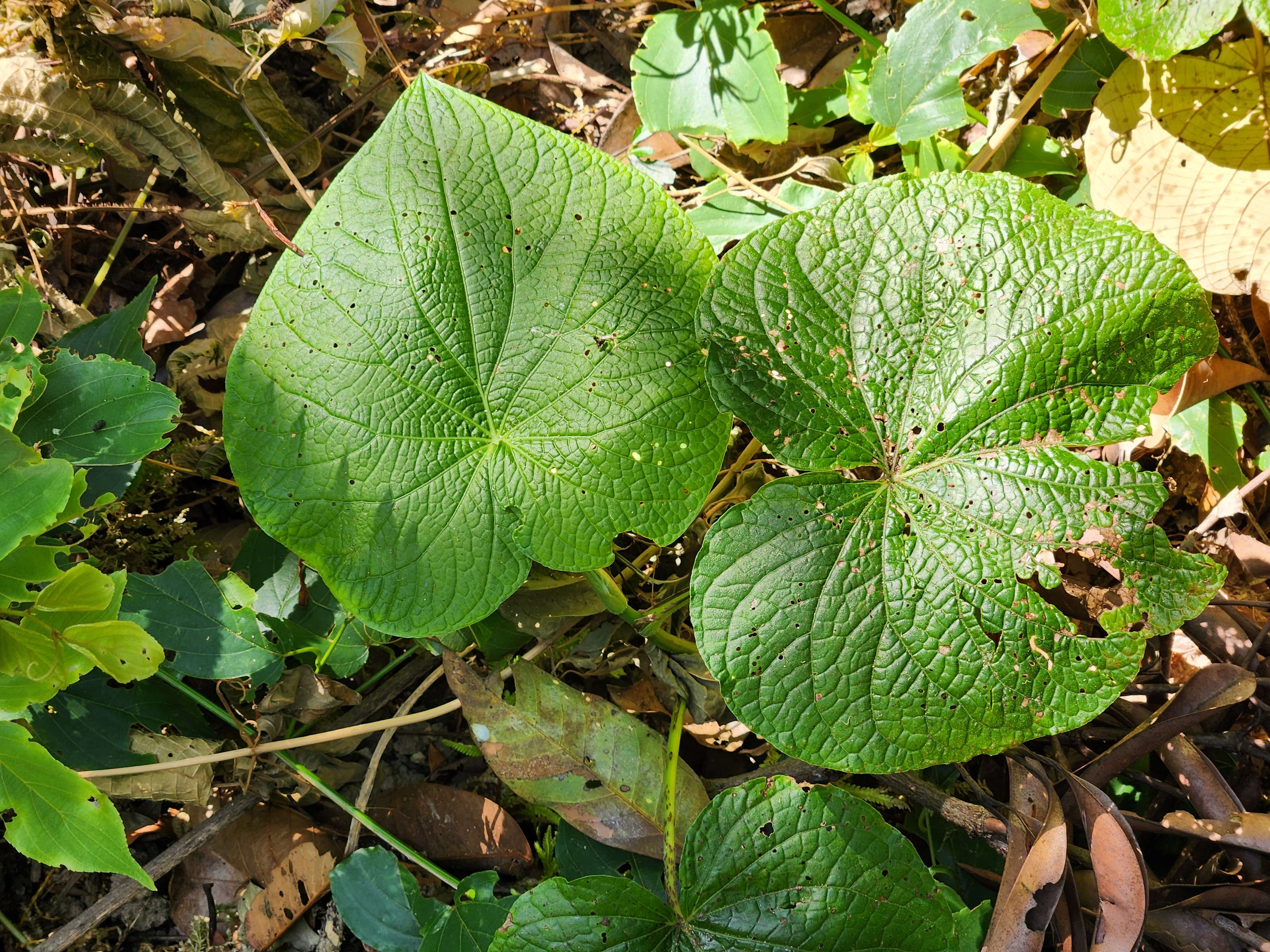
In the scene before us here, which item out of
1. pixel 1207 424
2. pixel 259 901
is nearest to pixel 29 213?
pixel 259 901

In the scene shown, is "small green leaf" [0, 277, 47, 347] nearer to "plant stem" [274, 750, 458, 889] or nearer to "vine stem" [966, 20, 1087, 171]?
"plant stem" [274, 750, 458, 889]

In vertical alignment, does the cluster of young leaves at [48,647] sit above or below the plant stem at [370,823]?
above

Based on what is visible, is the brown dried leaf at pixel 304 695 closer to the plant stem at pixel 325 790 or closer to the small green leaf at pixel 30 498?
the plant stem at pixel 325 790

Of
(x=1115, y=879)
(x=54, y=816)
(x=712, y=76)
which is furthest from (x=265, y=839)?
(x=712, y=76)

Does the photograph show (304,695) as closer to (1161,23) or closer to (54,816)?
(54,816)

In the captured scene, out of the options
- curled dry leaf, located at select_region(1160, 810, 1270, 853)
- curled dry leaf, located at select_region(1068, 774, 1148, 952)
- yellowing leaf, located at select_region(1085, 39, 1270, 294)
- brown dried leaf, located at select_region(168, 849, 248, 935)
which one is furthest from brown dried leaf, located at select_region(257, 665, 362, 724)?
yellowing leaf, located at select_region(1085, 39, 1270, 294)

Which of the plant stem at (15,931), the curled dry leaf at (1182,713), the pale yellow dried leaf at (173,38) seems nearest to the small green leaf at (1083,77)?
the curled dry leaf at (1182,713)
